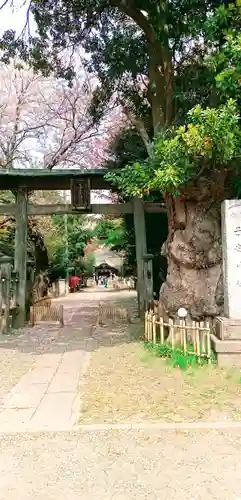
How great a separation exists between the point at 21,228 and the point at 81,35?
5313 mm

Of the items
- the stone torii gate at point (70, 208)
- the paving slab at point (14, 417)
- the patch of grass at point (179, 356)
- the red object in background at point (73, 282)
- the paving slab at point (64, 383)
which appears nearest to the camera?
the paving slab at point (14, 417)

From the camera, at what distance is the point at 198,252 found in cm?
850

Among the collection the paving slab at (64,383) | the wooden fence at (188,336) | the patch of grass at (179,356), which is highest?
the wooden fence at (188,336)

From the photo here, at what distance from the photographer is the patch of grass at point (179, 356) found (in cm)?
705

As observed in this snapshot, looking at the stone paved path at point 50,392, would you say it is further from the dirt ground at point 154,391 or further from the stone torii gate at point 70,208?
the stone torii gate at point 70,208

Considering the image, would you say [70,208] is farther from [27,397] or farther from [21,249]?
[27,397]

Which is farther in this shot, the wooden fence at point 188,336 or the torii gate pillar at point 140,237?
the torii gate pillar at point 140,237

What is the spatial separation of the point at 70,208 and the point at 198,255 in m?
5.81

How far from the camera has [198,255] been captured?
8508mm

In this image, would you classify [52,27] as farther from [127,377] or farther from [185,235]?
[127,377]

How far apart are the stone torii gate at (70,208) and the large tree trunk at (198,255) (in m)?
4.08

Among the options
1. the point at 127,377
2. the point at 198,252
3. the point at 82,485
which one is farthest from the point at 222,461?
the point at 198,252

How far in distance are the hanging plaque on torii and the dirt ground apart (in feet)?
19.3

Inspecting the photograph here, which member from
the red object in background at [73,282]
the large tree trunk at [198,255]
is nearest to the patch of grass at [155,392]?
the large tree trunk at [198,255]
